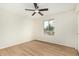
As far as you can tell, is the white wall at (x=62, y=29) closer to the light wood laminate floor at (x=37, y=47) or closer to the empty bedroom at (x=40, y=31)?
the empty bedroom at (x=40, y=31)

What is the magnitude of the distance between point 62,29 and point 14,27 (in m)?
1.64

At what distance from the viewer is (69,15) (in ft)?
7.98

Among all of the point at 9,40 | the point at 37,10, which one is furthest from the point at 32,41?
the point at 37,10

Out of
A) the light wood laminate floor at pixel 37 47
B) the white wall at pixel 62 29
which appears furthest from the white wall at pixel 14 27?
the white wall at pixel 62 29

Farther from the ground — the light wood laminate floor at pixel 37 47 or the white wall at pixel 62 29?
the white wall at pixel 62 29

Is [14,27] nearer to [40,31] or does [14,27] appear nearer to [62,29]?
[40,31]

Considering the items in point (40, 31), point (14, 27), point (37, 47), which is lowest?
point (37, 47)

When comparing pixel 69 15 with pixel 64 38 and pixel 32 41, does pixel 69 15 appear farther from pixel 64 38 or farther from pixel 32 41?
pixel 32 41

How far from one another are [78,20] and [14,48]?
230cm

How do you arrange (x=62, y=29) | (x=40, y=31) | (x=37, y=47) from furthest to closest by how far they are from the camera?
(x=37, y=47), (x=62, y=29), (x=40, y=31)

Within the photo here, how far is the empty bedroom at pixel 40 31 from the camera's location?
2.12 meters

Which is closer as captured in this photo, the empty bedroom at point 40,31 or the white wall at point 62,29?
the empty bedroom at point 40,31

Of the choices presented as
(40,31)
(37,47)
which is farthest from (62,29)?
(37,47)

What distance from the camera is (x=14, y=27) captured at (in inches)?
90.4
